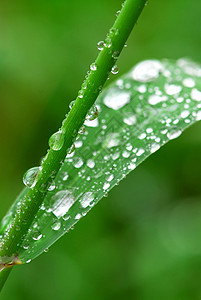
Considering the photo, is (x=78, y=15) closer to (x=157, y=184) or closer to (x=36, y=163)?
(x=36, y=163)

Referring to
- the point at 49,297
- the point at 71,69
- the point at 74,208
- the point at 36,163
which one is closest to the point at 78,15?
the point at 71,69

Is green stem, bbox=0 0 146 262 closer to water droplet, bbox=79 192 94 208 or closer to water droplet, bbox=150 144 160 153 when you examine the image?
water droplet, bbox=79 192 94 208

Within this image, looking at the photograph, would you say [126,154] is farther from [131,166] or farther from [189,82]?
[189,82]

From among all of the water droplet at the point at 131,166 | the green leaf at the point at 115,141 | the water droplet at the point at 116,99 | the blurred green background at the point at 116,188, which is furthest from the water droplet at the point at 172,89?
the blurred green background at the point at 116,188

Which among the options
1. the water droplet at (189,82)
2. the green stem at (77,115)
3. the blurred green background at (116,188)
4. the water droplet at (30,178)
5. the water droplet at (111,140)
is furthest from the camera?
the blurred green background at (116,188)

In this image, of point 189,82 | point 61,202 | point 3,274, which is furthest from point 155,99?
point 3,274

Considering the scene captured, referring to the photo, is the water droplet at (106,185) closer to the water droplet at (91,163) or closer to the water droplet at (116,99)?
the water droplet at (91,163)
